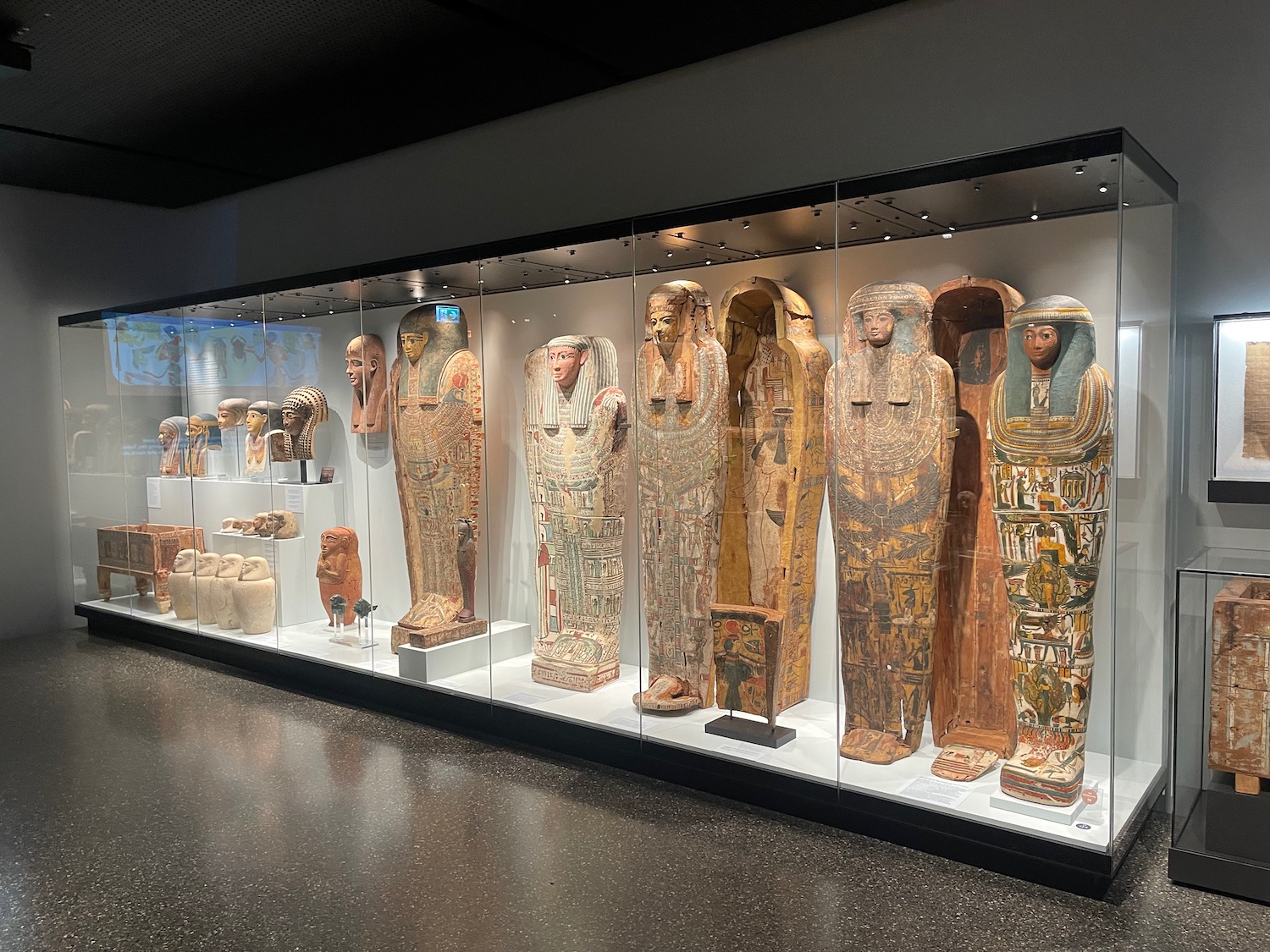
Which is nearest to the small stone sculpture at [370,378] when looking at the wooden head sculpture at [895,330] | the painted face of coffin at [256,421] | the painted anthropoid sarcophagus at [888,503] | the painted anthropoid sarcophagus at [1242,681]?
the painted face of coffin at [256,421]

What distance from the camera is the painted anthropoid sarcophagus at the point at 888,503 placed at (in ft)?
10.9

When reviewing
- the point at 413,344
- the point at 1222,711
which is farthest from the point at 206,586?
the point at 1222,711

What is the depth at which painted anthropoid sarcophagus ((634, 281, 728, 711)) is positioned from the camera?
391cm

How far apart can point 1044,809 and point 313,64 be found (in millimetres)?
4650

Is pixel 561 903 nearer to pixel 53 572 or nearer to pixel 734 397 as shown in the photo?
pixel 734 397

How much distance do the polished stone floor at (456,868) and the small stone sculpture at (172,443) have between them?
236 cm

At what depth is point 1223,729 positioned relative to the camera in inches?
115

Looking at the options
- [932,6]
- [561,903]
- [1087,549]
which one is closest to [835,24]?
[932,6]

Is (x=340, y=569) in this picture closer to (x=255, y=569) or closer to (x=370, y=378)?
(x=255, y=569)

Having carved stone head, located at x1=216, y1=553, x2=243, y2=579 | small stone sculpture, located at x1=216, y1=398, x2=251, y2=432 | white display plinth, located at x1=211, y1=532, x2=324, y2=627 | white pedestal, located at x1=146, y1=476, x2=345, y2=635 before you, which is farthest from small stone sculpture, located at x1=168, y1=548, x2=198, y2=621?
small stone sculpture, located at x1=216, y1=398, x2=251, y2=432

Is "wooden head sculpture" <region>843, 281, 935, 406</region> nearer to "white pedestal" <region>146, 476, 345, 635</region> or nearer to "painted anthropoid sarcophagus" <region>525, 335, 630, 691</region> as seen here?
"painted anthropoid sarcophagus" <region>525, 335, 630, 691</region>

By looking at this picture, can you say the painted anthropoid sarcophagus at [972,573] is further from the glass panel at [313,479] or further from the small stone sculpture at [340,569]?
the small stone sculpture at [340,569]

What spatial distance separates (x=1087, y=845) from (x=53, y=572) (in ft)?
25.0

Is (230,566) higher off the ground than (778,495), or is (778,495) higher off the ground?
(778,495)
